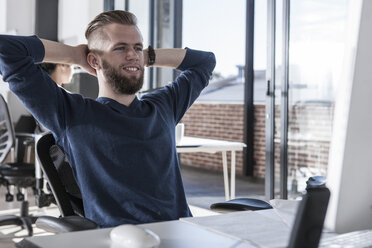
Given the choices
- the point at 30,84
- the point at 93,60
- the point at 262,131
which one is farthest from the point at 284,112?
the point at 30,84

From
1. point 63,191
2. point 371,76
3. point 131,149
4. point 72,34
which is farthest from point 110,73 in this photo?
point 72,34

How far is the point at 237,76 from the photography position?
7816 mm

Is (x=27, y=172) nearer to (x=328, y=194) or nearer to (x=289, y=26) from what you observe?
(x=289, y=26)

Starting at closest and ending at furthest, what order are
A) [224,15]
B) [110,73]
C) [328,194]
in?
[328,194] → [110,73] → [224,15]

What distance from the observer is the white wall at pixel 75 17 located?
5.77 meters

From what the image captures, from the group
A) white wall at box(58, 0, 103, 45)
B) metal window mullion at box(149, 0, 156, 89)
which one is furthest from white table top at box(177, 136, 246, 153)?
white wall at box(58, 0, 103, 45)

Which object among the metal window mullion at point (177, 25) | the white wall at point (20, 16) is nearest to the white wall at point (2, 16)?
the white wall at point (20, 16)

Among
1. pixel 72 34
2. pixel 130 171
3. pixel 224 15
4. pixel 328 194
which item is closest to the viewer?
pixel 328 194

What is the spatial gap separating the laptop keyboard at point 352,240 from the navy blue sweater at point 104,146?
71cm

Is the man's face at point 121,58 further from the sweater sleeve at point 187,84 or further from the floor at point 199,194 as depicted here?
the floor at point 199,194

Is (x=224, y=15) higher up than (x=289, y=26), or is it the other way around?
(x=224, y=15)

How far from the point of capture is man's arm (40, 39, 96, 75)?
140 cm

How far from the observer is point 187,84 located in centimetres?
168

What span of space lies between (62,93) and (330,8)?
265 cm
